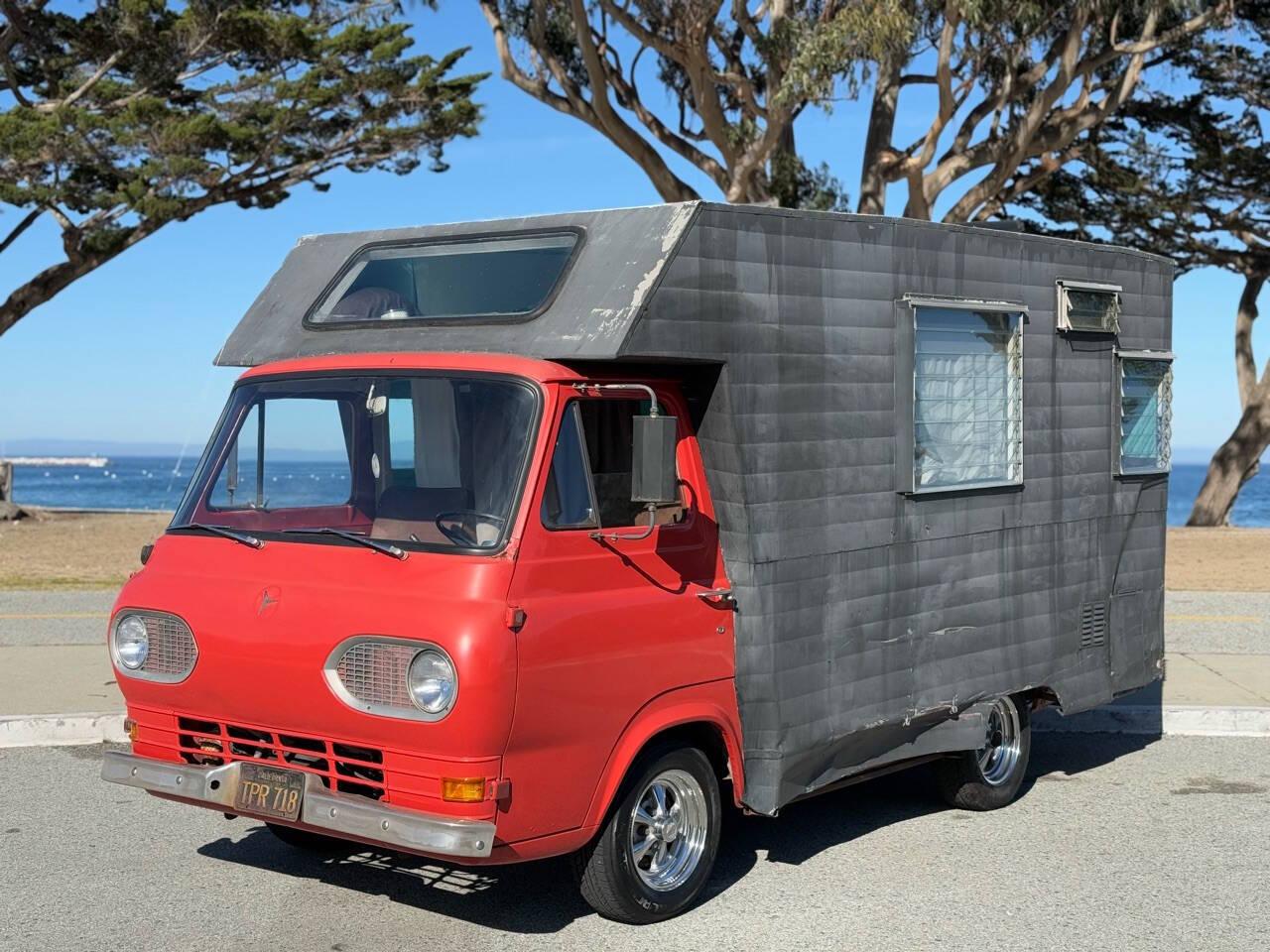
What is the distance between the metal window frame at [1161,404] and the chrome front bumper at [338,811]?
474 centimetres

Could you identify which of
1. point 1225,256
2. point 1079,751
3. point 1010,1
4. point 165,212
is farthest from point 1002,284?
point 1225,256

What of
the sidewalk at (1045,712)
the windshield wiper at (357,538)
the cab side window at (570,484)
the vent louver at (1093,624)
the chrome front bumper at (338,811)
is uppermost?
the cab side window at (570,484)

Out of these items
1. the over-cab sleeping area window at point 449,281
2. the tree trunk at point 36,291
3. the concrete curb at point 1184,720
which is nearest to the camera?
the over-cab sleeping area window at point 449,281

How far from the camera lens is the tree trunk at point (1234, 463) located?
32.1 m

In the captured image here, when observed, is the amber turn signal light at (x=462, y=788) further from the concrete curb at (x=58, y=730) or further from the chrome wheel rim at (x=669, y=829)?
the concrete curb at (x=58, y=730)

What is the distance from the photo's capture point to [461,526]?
5.77m

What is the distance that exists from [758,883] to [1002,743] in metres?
2.04

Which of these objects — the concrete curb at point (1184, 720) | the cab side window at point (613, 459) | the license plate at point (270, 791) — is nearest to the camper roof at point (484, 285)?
the cab side window at point (613, 459)

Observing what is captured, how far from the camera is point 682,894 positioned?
6.18 meters

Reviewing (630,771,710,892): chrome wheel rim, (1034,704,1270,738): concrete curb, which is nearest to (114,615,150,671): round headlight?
(630,771,710,892): chrome wheel rim

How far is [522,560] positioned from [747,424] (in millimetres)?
1271

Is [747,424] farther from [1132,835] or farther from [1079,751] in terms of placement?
[1079,751]

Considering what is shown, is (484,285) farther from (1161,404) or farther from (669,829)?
(1161,404)

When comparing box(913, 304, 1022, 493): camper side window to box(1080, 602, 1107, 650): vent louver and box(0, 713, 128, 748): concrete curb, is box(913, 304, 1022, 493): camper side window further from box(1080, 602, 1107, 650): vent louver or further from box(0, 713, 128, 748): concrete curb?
box(0, 713, 128, 748): concrete curb
